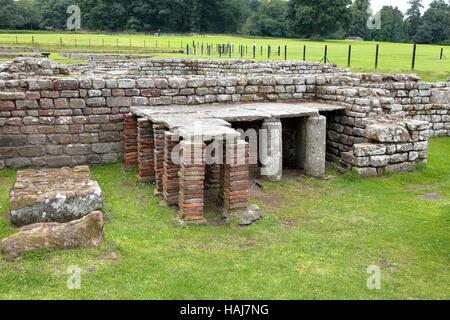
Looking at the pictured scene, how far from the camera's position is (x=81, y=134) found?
486 inches

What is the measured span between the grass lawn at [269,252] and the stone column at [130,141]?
0.90 meters

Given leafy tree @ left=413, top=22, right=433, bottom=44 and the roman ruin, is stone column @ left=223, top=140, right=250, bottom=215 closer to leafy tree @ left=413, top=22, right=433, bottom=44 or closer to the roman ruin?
the roman ruin

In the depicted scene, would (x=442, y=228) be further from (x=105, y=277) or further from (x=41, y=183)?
(x=41, y=183)

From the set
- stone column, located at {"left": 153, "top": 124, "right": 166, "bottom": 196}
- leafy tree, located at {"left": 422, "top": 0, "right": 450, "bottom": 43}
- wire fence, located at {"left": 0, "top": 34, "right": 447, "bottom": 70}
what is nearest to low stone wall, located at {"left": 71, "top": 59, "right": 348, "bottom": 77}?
wire fence, located at {"left": 0, "top": 34, "right": 447, "bottom": 70}

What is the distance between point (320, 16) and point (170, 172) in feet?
259

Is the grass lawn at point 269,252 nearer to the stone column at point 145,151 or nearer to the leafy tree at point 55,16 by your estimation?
the stone column at point 145,151

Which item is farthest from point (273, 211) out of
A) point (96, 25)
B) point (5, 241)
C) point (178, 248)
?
point (96, 25)

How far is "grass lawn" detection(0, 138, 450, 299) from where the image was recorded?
6.42m

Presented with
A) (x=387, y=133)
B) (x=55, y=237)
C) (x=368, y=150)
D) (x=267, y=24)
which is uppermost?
(x=267, y=24)

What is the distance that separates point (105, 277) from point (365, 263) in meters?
3.70

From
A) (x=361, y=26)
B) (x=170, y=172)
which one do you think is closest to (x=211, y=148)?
(x=170, y=172)

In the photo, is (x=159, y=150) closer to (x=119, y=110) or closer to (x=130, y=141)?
(x=130, y=141)

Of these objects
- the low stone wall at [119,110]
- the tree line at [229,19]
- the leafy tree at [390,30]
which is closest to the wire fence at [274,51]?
the low stone wall at [119,110]

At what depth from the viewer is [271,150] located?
11.5m
